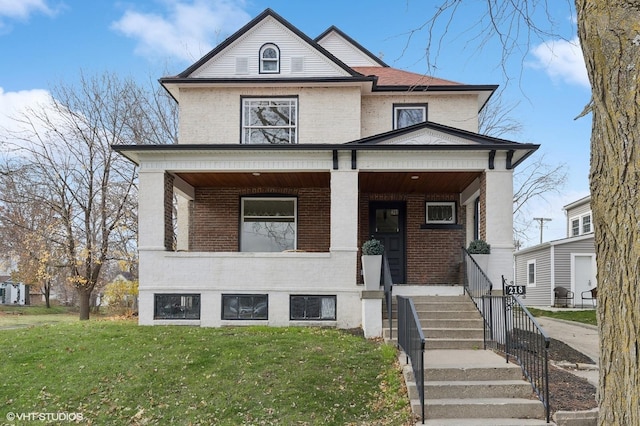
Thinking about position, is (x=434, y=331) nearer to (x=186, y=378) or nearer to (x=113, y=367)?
(x=186, y=378)

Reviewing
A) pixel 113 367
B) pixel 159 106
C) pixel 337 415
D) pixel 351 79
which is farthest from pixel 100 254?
pixel 337 415

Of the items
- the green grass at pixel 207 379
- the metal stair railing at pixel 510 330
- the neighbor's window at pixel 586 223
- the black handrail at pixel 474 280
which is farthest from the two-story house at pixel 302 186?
the neighbor's window at pixel 586 223

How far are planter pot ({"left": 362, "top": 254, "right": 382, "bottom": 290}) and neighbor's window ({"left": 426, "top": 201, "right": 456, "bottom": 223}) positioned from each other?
4.30 m

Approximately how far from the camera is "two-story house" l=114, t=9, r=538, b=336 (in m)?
12.2

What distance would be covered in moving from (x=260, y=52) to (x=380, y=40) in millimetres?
Answer: 9227

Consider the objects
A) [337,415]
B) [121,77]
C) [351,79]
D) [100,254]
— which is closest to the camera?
[337,415]

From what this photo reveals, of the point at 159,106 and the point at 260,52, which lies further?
the point at 159,106

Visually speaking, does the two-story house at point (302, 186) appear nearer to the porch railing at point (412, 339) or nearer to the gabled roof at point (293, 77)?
the gabled roof at point (293, 77)

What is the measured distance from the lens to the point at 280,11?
15.2m

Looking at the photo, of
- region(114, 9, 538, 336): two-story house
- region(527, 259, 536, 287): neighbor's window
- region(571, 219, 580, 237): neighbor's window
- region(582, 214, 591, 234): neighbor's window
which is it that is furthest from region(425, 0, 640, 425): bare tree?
region(571, 219, 580, 237): neighbor's window

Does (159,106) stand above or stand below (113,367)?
above

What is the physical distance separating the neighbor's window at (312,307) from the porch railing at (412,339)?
2.97 m

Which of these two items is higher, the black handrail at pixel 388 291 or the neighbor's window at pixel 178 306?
the black handrail at pixel 388 291

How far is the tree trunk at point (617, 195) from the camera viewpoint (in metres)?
2.87
